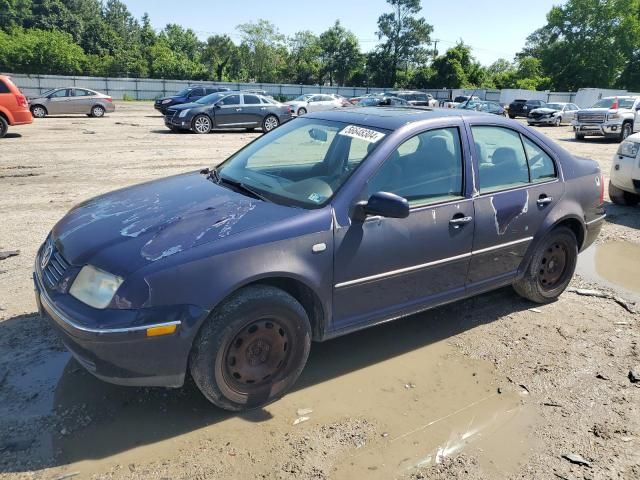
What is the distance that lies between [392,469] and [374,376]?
0.90 metres

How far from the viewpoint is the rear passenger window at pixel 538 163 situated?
4.48 meters

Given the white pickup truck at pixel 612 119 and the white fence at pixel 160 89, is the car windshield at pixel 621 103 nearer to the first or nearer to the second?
the white pickup truck at pixel 612 119

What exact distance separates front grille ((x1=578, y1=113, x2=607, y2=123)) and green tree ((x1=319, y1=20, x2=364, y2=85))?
6677 cm

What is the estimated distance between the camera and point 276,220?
10.3 ft

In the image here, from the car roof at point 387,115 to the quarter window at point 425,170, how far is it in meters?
0.15

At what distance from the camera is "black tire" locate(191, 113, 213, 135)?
62.8ft

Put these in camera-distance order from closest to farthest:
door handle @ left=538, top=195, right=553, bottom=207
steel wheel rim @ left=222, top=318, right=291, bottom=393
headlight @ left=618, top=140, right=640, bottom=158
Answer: steel wheel rim @ left=222, top=318, right=291, bottom=393 < door handle @ left=538, top=195, right=553, bottom=207 < headlight @ left=618, top=140, right=640, bottom=158

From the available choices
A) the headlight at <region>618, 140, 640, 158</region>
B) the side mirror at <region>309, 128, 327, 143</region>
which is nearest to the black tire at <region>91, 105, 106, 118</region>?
the headlight at <region>618, 140, 640, 158</region>

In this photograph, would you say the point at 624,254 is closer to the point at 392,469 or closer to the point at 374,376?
the point at 374,376

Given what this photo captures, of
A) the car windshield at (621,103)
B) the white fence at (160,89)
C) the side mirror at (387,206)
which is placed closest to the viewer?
the side mirror at (387,206)

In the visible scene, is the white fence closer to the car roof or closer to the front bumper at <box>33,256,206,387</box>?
the car roof

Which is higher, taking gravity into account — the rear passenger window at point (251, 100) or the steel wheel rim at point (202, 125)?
the rear passenger window at point (251, 100)

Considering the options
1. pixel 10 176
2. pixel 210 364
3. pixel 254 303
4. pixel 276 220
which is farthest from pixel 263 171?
pixel 10 176

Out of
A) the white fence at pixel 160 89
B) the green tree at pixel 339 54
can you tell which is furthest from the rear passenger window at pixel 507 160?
the green tree at pixel 339 54
